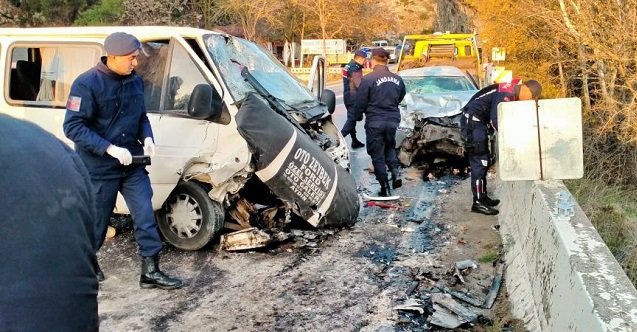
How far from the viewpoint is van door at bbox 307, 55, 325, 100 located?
721 cm

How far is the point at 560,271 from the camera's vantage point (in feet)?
9.99

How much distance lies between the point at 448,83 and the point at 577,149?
671 centimetres

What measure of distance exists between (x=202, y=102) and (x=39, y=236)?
3576mm

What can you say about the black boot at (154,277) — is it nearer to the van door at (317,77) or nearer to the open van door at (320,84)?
the open van door at (320,84)

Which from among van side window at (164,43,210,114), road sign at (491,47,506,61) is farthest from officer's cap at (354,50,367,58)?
road sign at (491,47,506,61)

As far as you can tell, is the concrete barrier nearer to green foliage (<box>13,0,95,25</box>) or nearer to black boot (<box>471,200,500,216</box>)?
black boot (<box>471,200,500,216</box>)

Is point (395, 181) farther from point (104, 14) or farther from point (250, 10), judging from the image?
point (104, 14)

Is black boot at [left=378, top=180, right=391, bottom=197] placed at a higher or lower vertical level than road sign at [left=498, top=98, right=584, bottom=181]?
lower

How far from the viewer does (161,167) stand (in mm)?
5191

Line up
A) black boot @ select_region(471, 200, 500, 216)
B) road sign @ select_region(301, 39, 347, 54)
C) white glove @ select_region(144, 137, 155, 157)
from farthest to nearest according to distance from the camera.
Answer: road sign @ select_region(301, 39, 347, 54), black boot @ select_region(471, 200, 500, 216), white glove @ select_region(144, 137, 155, 157)

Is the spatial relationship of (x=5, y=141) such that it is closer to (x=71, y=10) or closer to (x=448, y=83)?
(x=448, y=83)

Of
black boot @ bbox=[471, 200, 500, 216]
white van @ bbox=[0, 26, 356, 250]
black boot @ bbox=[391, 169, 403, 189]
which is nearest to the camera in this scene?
white van @ bbox=[0, 26, 356, 250]

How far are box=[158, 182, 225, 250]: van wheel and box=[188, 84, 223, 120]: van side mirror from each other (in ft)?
2.21

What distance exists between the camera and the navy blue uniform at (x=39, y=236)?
1.25 meters
